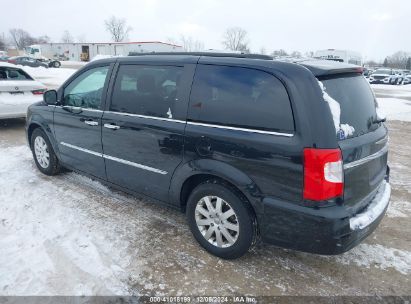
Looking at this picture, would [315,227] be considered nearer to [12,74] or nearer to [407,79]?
[12,74]

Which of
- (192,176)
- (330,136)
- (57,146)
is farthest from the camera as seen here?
(57,146)

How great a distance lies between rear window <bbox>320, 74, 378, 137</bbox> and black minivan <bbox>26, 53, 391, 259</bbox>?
1 cm

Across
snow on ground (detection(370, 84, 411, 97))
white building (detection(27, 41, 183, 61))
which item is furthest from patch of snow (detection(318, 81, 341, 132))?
white building (detection(27, 41, 183, 61))

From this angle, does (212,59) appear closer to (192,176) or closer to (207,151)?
(207,151)

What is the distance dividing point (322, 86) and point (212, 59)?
1021 mm

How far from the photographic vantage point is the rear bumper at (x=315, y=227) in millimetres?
2475

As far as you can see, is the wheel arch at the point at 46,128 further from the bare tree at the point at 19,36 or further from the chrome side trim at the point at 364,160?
the bare tree at the point at 19,36

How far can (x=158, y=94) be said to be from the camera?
131 inches

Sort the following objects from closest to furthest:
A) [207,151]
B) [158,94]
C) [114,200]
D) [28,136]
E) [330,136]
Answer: [330,136] → [207,151] → [158,94] → [114,200] → [28,136]

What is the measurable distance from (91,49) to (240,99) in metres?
69.8

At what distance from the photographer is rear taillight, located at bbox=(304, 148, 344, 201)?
7.84ft

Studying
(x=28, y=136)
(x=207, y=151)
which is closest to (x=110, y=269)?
(x=207, y=151)

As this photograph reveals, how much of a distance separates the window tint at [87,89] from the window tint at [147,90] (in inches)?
12.1

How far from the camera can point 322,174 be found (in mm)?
2404
